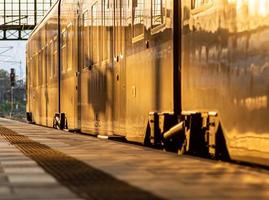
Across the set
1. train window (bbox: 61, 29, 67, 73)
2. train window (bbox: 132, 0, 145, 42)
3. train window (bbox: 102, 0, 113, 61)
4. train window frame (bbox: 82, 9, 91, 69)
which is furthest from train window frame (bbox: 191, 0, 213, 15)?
train window (bbox: 61, 29, 67, 73)

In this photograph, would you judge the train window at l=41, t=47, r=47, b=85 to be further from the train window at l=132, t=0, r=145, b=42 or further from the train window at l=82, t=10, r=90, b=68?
the train window at l=132, t=0, r=145, b=42

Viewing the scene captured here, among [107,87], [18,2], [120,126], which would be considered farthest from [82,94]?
[18,2]

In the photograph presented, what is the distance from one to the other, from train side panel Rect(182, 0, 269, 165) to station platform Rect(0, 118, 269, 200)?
43 centimetres

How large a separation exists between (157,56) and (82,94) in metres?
7.52

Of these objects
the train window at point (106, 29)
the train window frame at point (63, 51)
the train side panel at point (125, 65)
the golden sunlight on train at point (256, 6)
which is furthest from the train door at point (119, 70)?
the train window frame at point (63, 51)

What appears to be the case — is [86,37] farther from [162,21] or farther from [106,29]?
[162,21]

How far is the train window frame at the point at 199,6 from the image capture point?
32.0 feet

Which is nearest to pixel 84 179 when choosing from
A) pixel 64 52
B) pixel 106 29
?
pixel 106 29

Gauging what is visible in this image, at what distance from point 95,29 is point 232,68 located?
28.6 feet

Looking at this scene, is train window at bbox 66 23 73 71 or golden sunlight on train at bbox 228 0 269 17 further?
train window at bbox 66 23 73 71

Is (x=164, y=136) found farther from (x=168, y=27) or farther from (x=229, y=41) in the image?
(x=229, y=41)

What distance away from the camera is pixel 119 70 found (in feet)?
48.8

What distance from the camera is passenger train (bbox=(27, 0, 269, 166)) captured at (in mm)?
8297

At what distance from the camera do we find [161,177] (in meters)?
8.15
